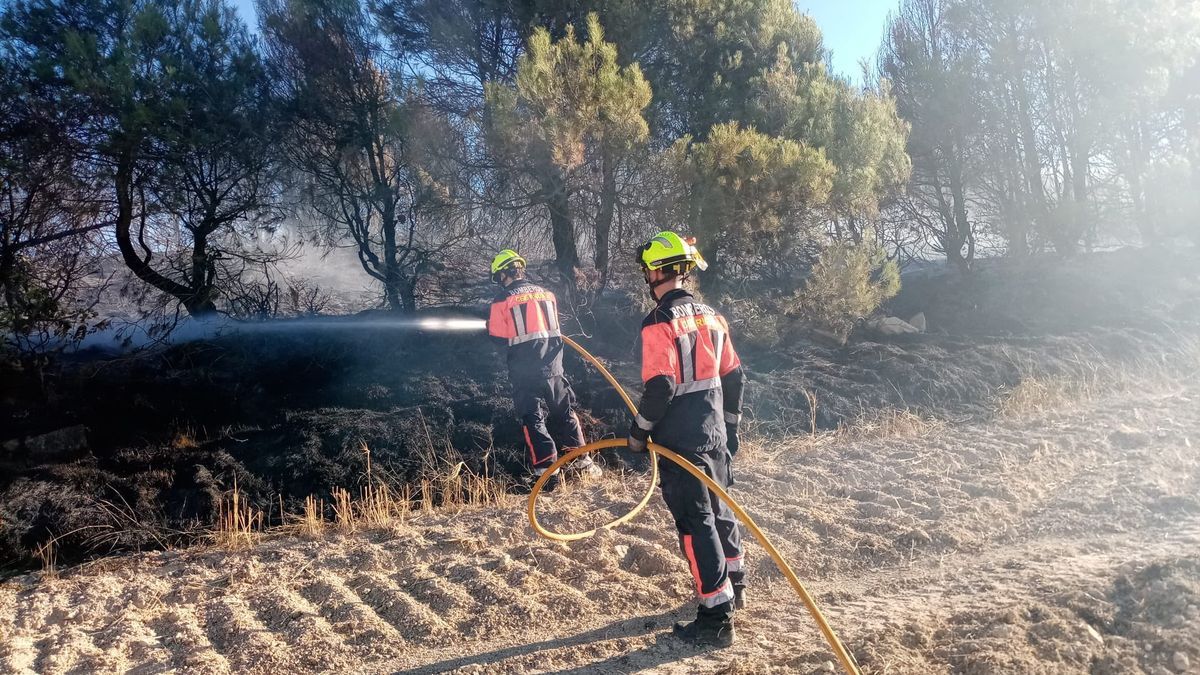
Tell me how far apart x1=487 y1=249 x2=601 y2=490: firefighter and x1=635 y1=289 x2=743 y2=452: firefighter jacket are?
260cm

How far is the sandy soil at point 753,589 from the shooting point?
338cm

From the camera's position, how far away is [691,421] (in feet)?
12.2

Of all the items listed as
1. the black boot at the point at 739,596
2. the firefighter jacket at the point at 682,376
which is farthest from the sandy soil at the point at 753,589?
the firefighter jacket at the point at 682,376

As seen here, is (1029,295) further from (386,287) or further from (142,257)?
(142,257)

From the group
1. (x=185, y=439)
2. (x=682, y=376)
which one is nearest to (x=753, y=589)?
(x=682, y=376)

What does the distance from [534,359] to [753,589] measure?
8.97 feet

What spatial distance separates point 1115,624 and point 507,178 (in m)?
6.65

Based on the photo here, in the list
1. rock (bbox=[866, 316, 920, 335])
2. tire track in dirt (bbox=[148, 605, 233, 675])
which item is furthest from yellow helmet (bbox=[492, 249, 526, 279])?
rock (bbox=[866, 316, 920, 335])

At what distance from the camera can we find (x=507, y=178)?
8312 millimetres

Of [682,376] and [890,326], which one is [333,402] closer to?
[682,376]

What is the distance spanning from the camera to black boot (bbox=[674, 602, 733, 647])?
11.7 feet

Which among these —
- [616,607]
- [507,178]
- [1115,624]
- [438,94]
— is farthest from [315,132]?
[1115,624]

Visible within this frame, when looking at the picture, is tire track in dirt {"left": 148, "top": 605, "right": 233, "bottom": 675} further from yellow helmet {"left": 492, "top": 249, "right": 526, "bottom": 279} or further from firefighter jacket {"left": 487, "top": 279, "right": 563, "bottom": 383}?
yellow helmet {"left": 492, "top": 249, "right": 526, "bottom": 279}

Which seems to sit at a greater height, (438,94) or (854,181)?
(438,94)
